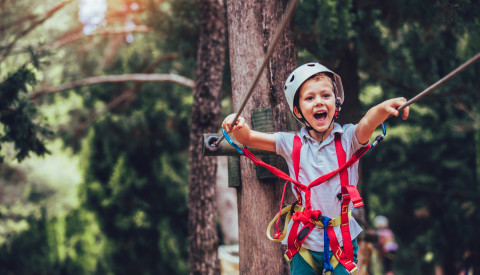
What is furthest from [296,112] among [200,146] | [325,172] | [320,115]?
[200,146]

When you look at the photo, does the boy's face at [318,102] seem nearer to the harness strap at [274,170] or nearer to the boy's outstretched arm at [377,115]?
the boy's outstretched arm at [377,115]

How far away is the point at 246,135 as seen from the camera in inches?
113

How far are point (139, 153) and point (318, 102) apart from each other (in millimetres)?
11949

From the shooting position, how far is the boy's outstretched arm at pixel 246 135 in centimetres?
277

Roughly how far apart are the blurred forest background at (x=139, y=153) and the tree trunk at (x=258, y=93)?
5.11 metres

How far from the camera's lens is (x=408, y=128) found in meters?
14.8

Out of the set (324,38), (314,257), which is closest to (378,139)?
(314,257)

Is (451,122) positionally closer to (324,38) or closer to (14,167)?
(324,38)

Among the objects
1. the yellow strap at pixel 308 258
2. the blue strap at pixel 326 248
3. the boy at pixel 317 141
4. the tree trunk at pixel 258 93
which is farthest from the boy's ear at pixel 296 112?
the yellow strap at pixel 308 258

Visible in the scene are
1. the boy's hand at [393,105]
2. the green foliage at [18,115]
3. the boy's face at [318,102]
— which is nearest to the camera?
the boy's hand at [393,105]

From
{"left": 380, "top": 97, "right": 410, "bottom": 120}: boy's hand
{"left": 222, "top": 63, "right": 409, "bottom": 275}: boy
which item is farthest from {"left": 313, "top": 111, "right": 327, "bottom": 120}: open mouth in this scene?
{"left": 380, "top": 97, "right": 410, "bottom": 120}: boy's hand

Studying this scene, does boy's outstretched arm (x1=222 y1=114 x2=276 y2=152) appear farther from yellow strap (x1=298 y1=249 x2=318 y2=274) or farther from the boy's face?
yellow strap (x1=298 y1=249 x2=318 y2=274)

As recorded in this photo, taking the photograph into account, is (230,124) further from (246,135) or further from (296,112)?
(296,112)

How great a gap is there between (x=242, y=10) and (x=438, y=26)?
16.6ft
